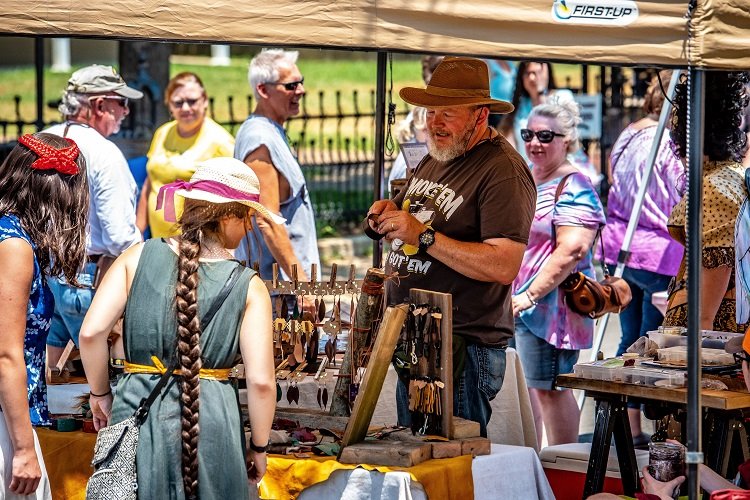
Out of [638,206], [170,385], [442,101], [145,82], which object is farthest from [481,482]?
[145,82]

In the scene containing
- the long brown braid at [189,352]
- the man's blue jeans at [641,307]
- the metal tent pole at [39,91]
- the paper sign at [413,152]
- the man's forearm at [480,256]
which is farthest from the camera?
the metal tent pole at [39,91]

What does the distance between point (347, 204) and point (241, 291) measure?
9566 mm

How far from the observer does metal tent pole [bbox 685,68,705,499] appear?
3.50 metres

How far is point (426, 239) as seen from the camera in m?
4.11

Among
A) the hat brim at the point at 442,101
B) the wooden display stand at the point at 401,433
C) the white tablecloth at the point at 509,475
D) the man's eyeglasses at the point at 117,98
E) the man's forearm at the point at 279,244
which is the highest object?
the man's eyeglasses at the point at 117,98

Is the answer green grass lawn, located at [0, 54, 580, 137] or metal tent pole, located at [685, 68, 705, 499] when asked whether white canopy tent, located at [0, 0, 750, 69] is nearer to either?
metal tent pole, located at [685, 68, 705, 499]

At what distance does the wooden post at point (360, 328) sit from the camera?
4086 mm

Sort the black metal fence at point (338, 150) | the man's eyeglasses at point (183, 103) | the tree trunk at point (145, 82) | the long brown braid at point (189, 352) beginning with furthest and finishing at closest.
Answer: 1. the black metal fence at point (338, 150)
2. the tree trunk at point (145, 82)
3. the man's eyeglasses at point (183, 103)
4. the long brown braid at point (189, 352)

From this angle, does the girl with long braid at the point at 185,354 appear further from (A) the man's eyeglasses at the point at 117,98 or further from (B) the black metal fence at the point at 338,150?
(B) the black metal fence at the point at 338,150

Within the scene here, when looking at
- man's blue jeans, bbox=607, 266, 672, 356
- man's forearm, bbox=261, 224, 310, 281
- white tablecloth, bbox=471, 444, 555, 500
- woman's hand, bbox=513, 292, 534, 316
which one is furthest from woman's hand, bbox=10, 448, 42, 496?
man's blue jeans, bbox=607, 266, 672, 356

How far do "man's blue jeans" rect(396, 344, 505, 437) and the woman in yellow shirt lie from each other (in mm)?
3244

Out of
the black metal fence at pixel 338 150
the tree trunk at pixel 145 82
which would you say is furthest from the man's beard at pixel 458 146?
the tree trunk at pixel 145 82

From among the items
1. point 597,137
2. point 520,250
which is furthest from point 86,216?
point 597,137

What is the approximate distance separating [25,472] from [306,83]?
17224 mm
